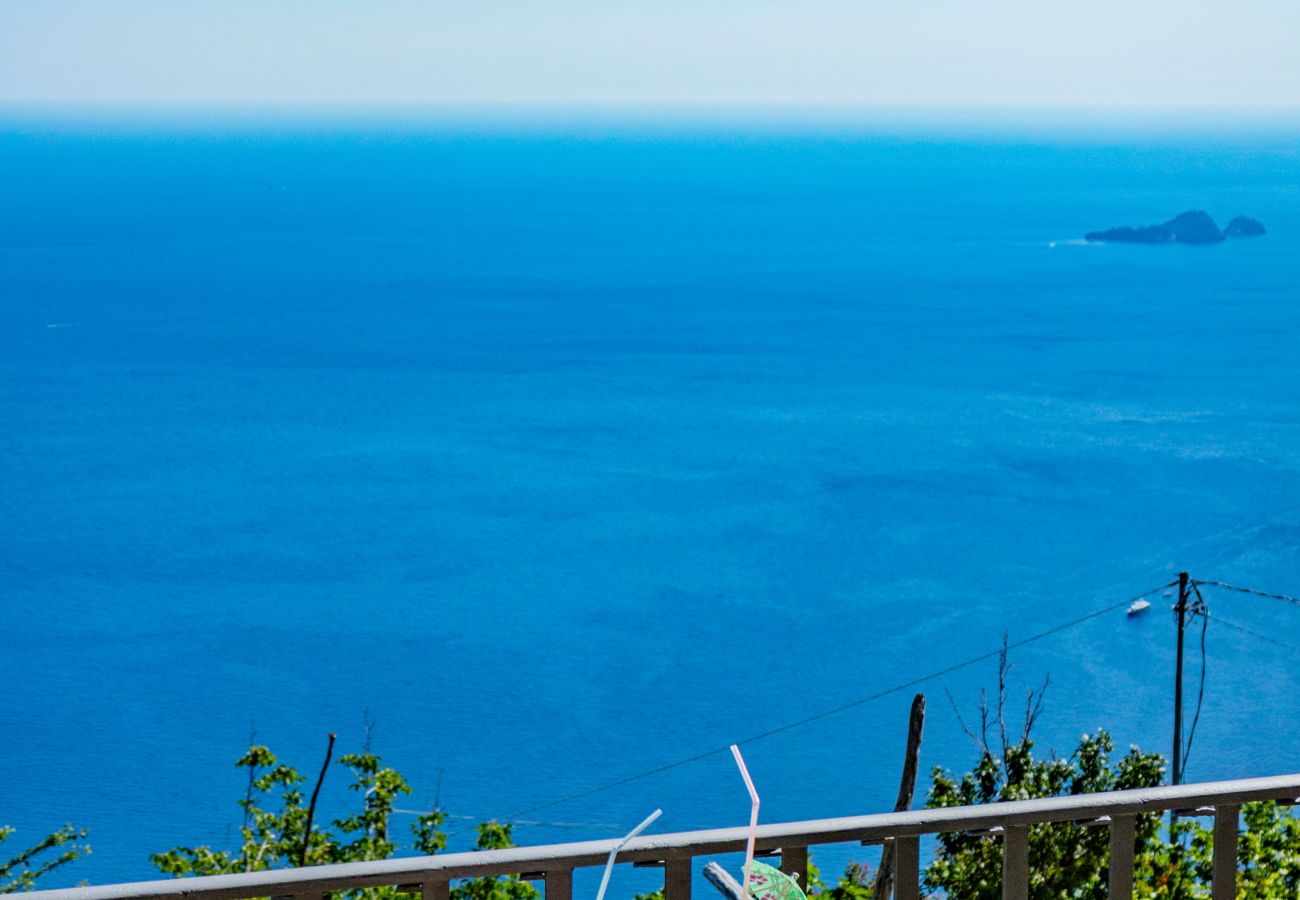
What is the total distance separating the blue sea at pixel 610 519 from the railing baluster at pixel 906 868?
667 inches

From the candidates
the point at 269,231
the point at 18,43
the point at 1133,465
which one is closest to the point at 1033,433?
the point at 1133,465

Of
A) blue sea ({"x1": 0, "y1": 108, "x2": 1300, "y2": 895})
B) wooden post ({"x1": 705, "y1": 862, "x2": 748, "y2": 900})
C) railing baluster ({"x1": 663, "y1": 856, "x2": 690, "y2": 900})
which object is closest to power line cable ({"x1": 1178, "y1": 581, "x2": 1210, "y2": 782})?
blue sea ({"x1": 0, "y1": 108, "x2": 1300, "y2": 895})

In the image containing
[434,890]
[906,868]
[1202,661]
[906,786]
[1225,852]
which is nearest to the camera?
[434,890]

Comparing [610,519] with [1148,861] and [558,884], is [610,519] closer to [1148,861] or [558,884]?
[1148,861]

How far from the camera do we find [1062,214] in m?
78.2

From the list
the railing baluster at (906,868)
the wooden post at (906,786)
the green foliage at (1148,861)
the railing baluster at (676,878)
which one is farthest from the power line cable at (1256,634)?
the railing baluster at (676,878)

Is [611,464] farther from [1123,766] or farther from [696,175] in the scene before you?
[696,175]

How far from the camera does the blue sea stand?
2173 centimetres

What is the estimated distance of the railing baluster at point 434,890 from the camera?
1.43 metres

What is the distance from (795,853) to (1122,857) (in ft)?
1.30

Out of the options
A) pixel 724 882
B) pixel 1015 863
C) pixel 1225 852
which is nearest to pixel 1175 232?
pixel 1225 852

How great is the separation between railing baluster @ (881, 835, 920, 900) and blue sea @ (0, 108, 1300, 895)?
16931 millimetres

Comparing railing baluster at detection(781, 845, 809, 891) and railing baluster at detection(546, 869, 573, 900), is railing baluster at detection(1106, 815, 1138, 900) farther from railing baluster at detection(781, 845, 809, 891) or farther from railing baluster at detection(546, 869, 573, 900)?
railing baluster at detection(546, 869, 573, 900)

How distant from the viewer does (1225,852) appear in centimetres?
166
